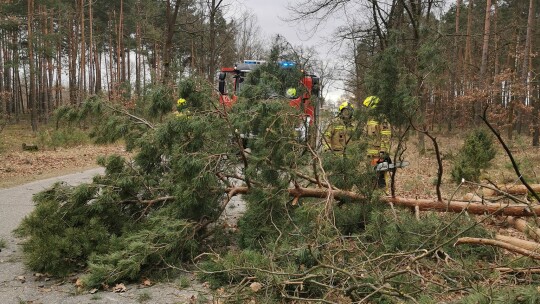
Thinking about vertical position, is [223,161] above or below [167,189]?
above

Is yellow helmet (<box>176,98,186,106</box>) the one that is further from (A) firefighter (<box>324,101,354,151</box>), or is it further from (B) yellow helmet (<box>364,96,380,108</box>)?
(B) yellow helmet (<box>364,96,380,108</box>)

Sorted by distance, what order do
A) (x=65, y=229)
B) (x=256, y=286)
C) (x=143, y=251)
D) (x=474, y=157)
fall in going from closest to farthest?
(x=256, y=286), (x=143, y=251), (x=65, y=229), (x=474, y=157)

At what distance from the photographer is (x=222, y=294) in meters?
3.66

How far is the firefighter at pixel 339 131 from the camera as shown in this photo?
5324 millimetres

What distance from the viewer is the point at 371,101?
16.7 ft

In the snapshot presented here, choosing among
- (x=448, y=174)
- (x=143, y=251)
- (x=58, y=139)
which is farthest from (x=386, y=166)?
(x=58, y=139)

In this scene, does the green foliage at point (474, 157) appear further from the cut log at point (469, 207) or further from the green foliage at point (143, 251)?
the green foliage at point (143, 251)

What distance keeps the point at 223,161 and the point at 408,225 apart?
2.24 m

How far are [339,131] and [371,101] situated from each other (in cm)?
57

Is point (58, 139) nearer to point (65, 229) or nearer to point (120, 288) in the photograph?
point (65, 229)

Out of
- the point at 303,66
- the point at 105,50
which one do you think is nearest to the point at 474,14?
the point at 303,66

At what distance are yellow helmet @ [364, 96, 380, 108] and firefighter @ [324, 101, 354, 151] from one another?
281 millimetres

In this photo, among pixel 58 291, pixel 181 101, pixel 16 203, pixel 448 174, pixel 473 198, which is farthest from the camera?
pixel 448 174

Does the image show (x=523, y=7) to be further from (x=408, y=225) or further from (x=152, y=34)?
(x=408, y=225)
